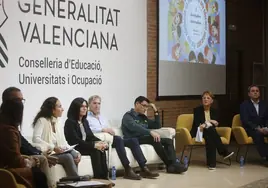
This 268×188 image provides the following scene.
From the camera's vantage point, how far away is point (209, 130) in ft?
27.7

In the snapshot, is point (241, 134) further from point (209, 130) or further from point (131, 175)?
point (131, 175)

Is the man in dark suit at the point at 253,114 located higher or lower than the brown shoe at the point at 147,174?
higher

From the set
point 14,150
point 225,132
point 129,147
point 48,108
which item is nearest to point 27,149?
point 48,108

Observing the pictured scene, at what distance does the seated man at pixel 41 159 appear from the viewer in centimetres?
527

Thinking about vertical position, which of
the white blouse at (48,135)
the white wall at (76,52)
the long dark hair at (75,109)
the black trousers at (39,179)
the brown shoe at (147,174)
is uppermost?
the white wall at (76,52)

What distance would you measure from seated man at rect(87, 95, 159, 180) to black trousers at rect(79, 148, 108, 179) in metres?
0.43

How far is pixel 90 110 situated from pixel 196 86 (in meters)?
3.78

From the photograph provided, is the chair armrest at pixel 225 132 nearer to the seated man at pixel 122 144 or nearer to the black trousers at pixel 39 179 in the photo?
the seated man at pixel 122 144

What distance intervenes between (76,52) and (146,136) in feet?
5.37

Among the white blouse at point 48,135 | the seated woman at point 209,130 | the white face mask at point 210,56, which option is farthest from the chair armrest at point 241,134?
the white blouse at point 48,135

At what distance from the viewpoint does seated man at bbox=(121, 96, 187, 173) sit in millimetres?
7906

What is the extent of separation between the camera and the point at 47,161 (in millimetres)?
5445

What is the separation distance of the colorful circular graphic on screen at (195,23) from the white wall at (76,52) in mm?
1196

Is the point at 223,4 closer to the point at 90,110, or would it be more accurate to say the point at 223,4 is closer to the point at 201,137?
the point at 201,137
